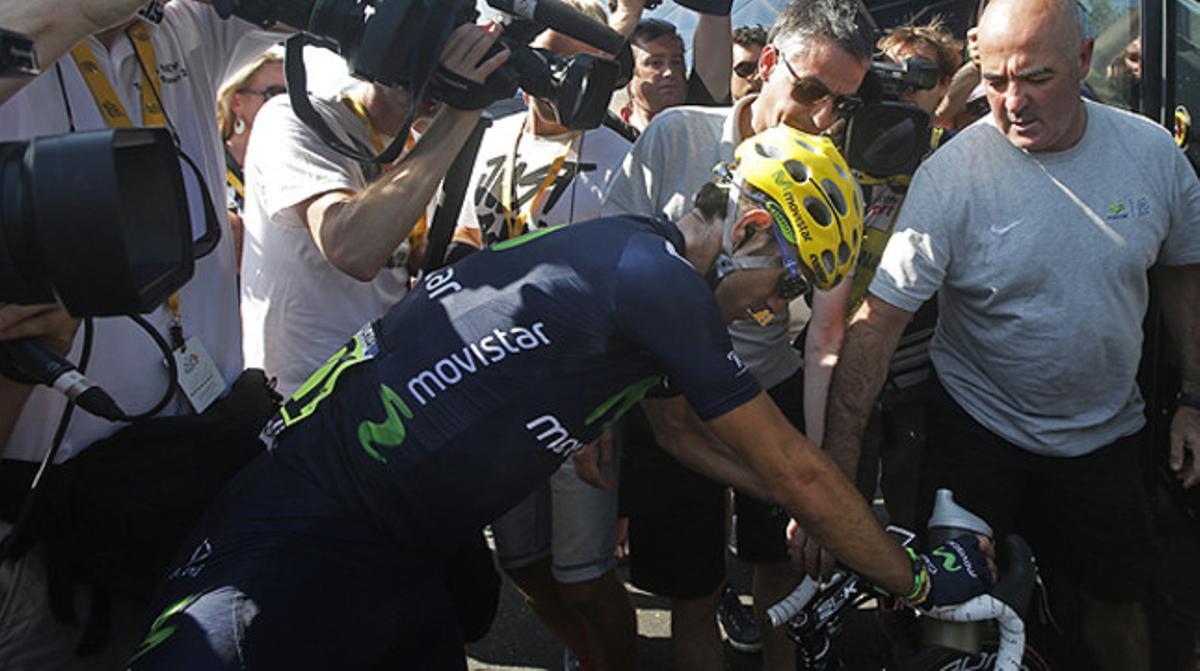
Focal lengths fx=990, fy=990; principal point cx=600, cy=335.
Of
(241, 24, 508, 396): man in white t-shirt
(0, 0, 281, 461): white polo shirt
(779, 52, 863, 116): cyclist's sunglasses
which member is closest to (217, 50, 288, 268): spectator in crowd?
(241, 24, 508, 396): man in white t-shirt

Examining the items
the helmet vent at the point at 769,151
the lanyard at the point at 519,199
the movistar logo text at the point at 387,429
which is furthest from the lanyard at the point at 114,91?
the helmet vent at the point at 769,151

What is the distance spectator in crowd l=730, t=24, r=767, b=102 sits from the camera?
14.4 ft

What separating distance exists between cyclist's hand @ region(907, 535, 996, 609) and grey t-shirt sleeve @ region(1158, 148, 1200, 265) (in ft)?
3.53

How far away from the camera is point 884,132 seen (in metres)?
2.95

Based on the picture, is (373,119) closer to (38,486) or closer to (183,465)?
(183,465)

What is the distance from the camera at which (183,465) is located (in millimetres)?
1938

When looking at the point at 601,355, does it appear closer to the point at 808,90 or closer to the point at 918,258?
the point at 918,258

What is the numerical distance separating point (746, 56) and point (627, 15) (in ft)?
5.37

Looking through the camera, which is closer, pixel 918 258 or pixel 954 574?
pixel 954 574

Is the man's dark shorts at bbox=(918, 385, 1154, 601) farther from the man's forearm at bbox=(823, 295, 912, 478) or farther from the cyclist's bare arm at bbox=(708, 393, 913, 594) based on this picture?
the cyclist's bare arm at bbox=(708, 393, 913, 594)

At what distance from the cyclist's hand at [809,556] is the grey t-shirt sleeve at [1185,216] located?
4.21ft

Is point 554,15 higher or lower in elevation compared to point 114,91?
lower

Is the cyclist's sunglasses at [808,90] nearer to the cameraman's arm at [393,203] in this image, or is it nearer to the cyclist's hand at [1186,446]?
the cameraman's arm at [393,203]

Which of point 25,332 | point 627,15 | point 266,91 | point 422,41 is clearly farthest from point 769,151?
point 266,91
